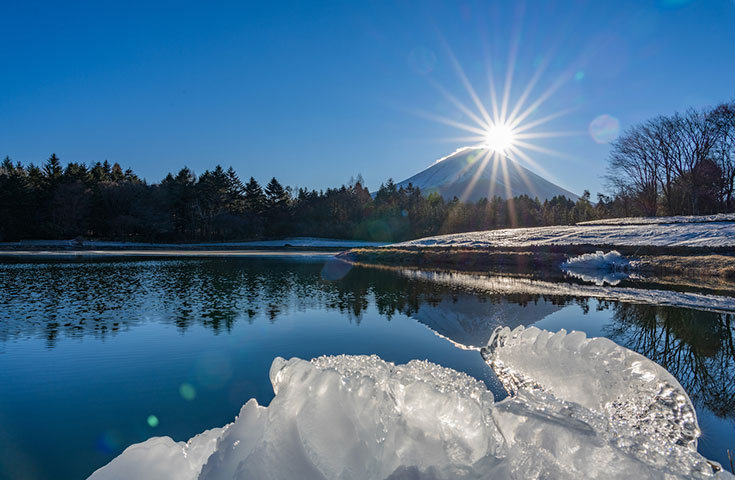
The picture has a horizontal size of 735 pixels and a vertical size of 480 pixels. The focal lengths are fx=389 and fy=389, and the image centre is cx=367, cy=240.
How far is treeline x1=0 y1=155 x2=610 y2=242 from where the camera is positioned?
52.2 metres

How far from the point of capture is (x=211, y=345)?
19.7ft

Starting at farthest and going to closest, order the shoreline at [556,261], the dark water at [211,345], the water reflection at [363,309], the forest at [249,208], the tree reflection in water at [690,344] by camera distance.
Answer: the forest at [249,208] → the shoreline at [556,261] → the water reflection at [363,309] → the tree reflection in water at [690,344] → the dark water at [211,345]

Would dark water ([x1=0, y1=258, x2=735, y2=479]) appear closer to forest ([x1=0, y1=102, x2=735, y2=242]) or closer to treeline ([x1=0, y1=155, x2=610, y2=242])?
forest ([x1=0, y1=102, x2=735, y2=242])

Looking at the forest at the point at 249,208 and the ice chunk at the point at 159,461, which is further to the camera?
the forest at the point at 249,208

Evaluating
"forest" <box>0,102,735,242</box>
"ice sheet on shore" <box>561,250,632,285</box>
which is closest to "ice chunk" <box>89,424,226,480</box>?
"ice sheet on shore" <box>561,250,632,285</box>

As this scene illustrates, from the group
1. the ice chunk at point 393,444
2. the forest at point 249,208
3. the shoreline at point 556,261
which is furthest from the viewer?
the forest at point 249,208

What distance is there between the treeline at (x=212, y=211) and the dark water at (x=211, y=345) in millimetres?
49017

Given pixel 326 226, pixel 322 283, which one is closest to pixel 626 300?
pixel 322 283

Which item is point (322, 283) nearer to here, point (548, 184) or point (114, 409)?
point (114, 409)

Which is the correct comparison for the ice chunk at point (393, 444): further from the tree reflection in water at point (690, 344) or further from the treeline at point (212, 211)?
the treeline at point (212, 211)

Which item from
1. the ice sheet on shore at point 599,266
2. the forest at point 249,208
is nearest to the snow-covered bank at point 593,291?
the ice sheet on shore at point 599,266

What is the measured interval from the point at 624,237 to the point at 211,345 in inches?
816

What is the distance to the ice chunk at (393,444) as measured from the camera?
1.28 metres

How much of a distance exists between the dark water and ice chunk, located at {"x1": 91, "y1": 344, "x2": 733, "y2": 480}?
189 cm
